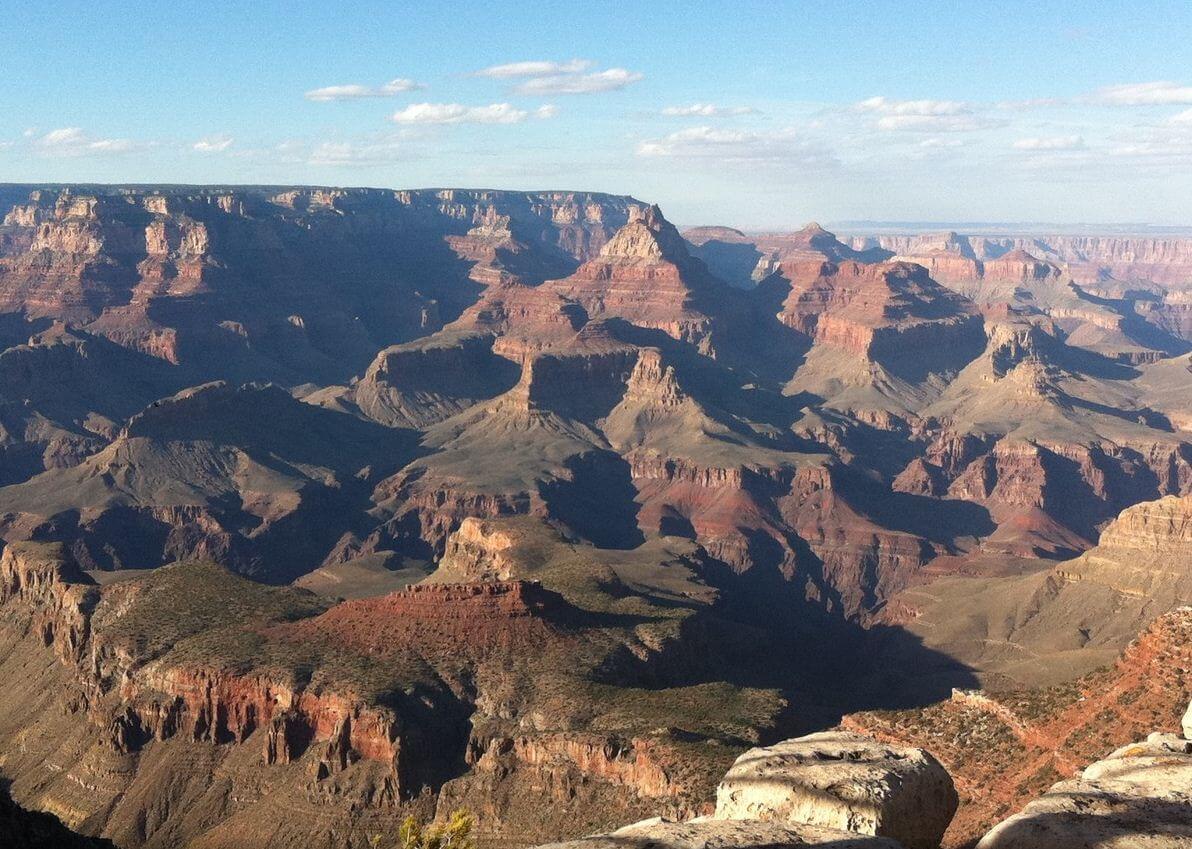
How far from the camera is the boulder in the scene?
26906mm

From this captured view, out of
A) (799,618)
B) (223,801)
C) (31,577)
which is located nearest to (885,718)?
(223,801)

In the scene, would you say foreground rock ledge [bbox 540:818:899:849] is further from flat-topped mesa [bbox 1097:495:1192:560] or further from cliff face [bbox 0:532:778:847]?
flat-topped mesa [bbox 1097:495:1192:560]

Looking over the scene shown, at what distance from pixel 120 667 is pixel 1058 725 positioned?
6513cm

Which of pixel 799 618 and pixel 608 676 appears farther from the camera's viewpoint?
pixel 799 618

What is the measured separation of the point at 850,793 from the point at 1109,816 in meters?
6.37

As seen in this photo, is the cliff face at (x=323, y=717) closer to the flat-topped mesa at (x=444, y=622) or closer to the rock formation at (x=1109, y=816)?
the flat-topped mesa at (x=444, y=622)

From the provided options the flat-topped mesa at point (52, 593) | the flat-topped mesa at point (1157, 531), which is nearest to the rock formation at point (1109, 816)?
the flat-topped mesa at point (52, 593)

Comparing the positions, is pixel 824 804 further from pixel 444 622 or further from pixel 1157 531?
pixel 1157 531

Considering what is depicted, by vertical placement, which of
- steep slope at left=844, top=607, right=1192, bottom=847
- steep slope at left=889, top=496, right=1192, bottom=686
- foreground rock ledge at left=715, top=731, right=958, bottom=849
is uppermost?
foreground rock ledge at left=715, top=731, right=958, bottom=849

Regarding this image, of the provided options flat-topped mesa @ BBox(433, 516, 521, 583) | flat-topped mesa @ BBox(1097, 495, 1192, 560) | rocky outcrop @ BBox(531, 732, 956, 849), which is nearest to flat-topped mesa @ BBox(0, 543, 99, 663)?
flat-topped mesa @ BBox(433, 516, 521, 583)

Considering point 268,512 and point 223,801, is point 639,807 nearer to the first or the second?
point 223,801

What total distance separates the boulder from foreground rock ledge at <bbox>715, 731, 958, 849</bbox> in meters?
3.18

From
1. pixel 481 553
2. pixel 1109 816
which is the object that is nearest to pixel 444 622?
pixel 481 553

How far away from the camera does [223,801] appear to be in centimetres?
7969
